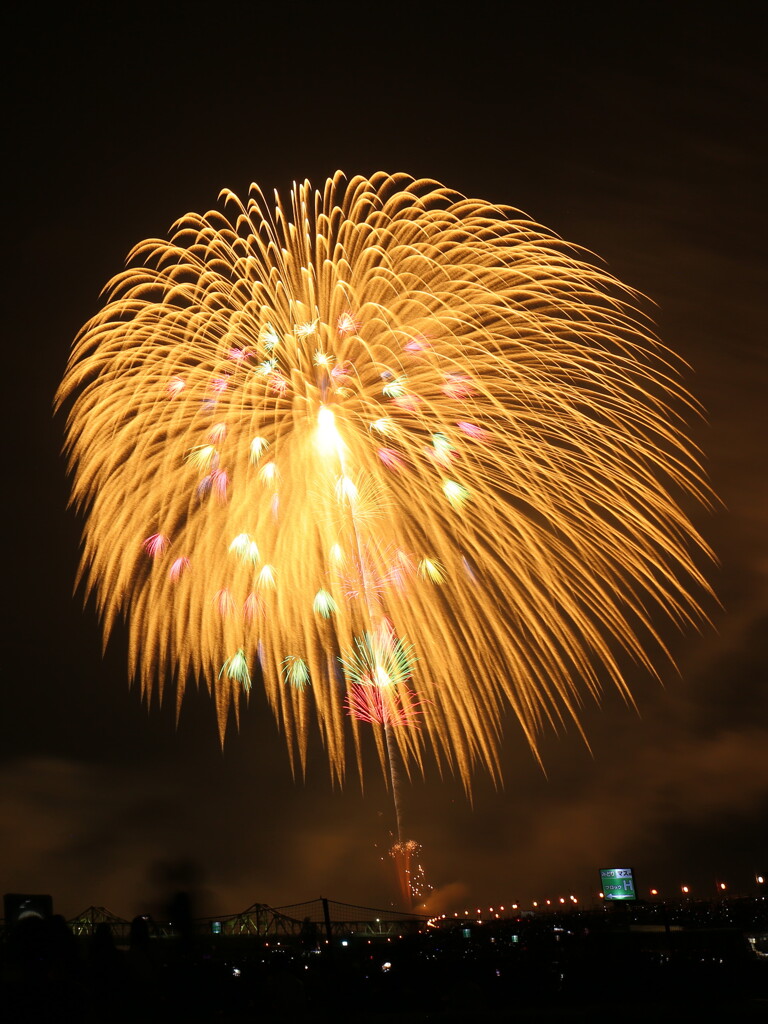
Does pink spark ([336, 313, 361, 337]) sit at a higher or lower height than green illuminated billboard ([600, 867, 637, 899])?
higher

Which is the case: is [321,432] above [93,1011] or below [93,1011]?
above

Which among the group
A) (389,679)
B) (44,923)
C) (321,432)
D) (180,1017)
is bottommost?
(180,1017)

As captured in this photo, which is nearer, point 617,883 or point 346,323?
point 346,323

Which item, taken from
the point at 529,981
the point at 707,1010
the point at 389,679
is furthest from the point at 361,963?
the point at 389,679

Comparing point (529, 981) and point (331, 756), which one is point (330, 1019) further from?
point (331, 756)

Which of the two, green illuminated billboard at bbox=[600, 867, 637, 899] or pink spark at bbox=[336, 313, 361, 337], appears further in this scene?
green illuminated billboard at bbox=[600, 867, 637, 899]

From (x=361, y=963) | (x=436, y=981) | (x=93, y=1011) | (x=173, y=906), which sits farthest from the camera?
(x=361, y=963)

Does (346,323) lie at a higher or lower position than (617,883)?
higher

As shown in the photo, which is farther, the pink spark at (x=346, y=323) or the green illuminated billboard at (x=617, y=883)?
the green illuminated billboard at (x=617, y=883)
